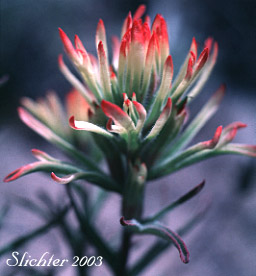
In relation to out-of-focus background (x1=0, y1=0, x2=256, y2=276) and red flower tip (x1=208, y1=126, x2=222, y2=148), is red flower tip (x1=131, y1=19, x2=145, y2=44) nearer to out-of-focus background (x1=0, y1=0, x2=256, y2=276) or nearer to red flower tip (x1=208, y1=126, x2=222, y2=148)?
red flower tip (x1=208, y1=126, x2=222, y2=148)

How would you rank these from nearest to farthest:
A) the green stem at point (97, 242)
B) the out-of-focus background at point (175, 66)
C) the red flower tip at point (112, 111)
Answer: the red flower tip at point (112, 111) → the green stem at point (97, 242) → the out-of-focus background at point (175, 66)

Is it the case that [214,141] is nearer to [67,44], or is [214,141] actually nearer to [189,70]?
[189,70]

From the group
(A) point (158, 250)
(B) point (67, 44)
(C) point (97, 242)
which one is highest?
(B) point (67, 44)

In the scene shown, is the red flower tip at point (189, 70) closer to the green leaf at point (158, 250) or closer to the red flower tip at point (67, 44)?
the red flower tip at point (67, 44)

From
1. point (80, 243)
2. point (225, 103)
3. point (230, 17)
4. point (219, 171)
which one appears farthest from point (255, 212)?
point (230, 17)

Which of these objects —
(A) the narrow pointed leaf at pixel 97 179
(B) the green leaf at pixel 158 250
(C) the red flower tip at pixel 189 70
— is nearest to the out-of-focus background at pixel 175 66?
(B) the green leaf at pixel 158 250

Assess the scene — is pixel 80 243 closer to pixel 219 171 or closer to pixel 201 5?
pixel 219 171

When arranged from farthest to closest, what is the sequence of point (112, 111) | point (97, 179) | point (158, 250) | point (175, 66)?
point (175, 66), point (158, 250), point (97, 179), point (112, 111)

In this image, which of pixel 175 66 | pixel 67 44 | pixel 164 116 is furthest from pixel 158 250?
pixel 175 66

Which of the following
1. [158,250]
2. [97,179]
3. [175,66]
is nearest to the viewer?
[97,179]

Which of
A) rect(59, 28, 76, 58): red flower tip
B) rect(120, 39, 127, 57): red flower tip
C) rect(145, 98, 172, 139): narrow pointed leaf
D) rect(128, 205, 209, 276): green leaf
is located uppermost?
rect(59, 28, 76, 58): red flower tip

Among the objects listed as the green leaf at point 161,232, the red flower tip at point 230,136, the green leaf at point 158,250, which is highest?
the red flower tip at point 230,136

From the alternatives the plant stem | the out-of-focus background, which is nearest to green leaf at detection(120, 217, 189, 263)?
the plant stem
